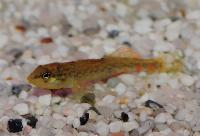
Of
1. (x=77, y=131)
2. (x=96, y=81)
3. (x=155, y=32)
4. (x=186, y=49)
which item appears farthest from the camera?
(x=155, y=32)

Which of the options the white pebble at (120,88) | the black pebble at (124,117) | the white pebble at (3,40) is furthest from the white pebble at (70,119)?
the white pebble at (3,40)

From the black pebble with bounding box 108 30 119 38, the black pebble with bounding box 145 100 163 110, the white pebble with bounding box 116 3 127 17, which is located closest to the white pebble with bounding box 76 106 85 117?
the black pebble with bounding box 145 100 163 110

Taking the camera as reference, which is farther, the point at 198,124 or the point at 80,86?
the point at 80,86

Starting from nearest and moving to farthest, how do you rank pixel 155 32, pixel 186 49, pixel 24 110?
pixel 24 110
pixel 186 49
pixel 155 32

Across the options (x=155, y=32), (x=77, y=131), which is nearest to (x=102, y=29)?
(x=155, y=32)

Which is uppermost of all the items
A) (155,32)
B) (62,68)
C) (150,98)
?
(155,32)

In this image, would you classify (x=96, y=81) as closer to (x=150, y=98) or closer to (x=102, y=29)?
(x=150, y=98)

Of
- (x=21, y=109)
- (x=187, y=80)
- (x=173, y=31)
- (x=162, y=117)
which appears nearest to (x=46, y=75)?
(x=21, y=109)
